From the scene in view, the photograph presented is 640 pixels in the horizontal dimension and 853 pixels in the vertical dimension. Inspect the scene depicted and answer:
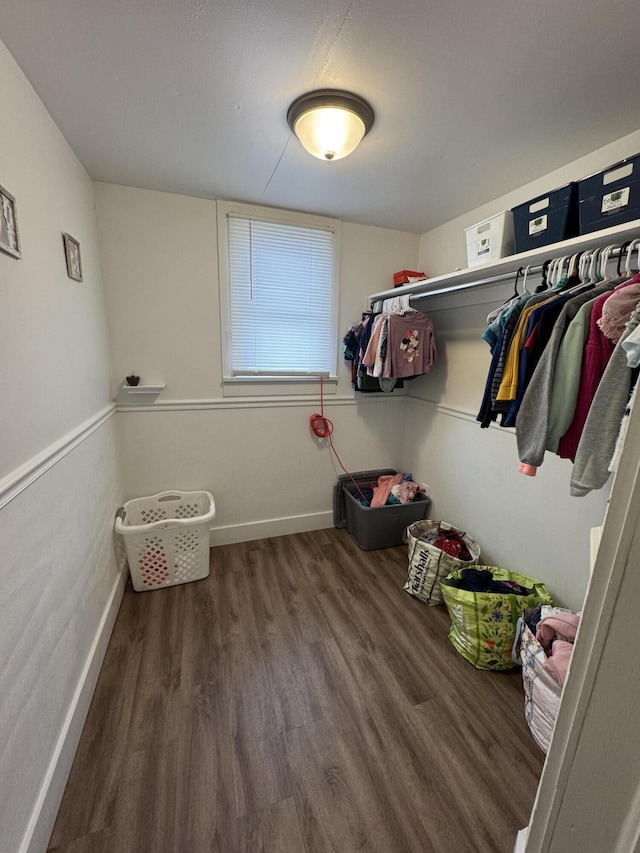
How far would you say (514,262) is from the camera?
139 cm

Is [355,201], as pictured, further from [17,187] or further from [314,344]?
[17,187]

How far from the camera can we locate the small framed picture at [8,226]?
0.94 meters

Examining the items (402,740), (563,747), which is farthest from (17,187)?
(402,740)

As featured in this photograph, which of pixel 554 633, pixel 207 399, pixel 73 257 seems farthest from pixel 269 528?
pixel 73 257

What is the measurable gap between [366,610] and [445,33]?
7.70ft

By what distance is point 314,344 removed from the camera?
97.1 inches

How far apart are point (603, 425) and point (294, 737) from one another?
153 centimetres

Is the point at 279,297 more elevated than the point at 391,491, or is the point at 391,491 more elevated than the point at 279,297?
the point at 279,297

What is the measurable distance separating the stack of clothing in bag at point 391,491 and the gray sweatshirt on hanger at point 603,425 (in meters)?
1.51

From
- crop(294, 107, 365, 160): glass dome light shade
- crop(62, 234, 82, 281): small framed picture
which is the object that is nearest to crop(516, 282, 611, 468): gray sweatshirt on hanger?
crop(294, 107, 365, 160): glass dome light shade

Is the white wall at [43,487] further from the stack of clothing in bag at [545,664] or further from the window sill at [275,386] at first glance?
the stack of clothing in bag at [545,664]

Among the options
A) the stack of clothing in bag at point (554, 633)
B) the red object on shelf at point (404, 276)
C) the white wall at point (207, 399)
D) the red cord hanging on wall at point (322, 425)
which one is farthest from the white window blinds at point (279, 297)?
the stack of clothing in bag at point (554, 633)

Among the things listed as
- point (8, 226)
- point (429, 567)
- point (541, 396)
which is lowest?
point (429, 567)

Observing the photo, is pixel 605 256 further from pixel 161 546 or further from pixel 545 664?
pixel 161 546
